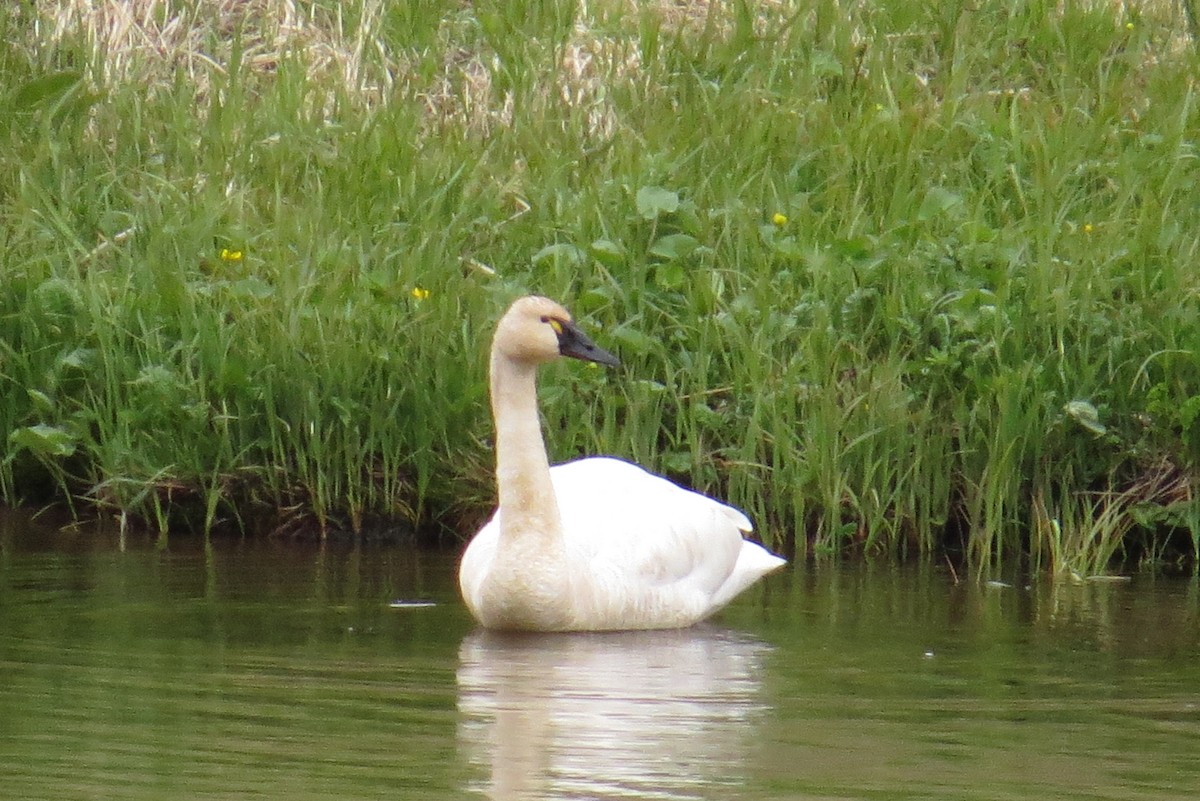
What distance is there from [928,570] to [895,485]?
0.45 meters

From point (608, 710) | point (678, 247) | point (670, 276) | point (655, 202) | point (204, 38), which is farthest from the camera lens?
point (204, 38)

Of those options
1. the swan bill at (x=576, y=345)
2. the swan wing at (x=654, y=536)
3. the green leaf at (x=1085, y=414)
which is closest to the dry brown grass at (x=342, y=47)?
the green leaf at (x=1085, y=414)

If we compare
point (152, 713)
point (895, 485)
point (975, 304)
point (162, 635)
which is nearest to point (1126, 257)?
point (975, 304)

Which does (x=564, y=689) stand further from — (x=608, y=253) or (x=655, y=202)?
(x=655, y=202)

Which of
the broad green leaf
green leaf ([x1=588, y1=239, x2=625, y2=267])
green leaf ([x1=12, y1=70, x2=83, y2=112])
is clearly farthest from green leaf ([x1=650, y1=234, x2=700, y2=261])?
green leaf ([x1=12, y1=70, x2=83, y2=112])

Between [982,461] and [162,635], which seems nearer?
[162,635]

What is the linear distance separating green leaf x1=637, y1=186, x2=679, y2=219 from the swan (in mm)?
1935

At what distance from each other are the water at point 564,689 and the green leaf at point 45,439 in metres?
0.51

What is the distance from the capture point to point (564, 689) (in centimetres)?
573

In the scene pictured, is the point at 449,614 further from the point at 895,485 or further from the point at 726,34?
the point at 726,34

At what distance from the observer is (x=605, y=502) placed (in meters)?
7.27

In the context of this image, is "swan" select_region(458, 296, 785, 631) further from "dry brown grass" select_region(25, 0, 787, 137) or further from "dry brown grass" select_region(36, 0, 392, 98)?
"dry brown grass" select_region(36, 0, 392, 98)

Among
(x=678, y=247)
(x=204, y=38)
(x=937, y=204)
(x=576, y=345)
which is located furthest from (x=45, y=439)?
(x=204, y=38)

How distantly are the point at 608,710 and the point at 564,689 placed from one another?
0.33m
